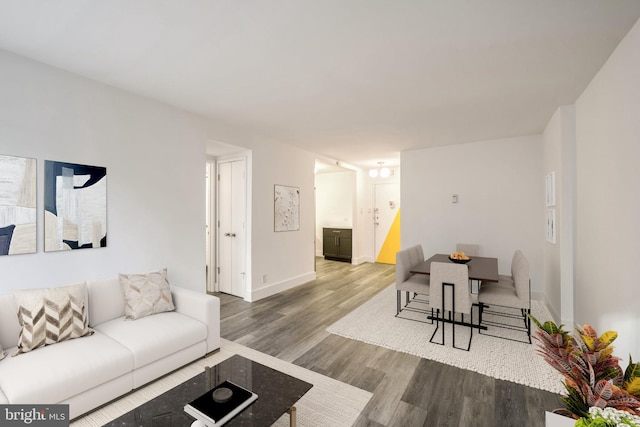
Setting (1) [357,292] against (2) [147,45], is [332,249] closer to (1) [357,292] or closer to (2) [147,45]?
(1) [357,292]

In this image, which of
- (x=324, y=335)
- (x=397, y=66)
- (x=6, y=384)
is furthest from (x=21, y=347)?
(x=397, y=66)

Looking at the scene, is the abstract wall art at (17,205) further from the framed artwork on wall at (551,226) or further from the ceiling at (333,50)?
the framed artwork on wall at (551,226)

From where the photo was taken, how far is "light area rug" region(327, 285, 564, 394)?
97.0 inches

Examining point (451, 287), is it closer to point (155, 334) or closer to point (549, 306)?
point (549, 306)

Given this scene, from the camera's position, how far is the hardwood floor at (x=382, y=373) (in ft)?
6.50

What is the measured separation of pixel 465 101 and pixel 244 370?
3.33m

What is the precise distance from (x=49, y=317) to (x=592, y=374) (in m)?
3.11

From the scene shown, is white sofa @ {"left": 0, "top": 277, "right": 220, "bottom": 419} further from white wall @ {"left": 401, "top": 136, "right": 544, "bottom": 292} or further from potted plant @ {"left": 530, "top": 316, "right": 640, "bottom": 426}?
white wall @ {"left": 401, "top": 136, "right": 544, "bottom": 292}

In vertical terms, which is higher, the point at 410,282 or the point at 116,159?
the point at 116,159

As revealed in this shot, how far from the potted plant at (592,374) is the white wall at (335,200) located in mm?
6513

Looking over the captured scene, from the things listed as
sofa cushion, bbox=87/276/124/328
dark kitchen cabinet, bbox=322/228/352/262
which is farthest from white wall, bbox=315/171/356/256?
sofa cushion, bbox=87/276/124/328

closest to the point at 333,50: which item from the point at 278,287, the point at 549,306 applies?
the point at 278,287

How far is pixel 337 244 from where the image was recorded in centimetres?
784

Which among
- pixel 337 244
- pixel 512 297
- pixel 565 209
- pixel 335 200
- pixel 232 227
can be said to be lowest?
pixel 512 297
